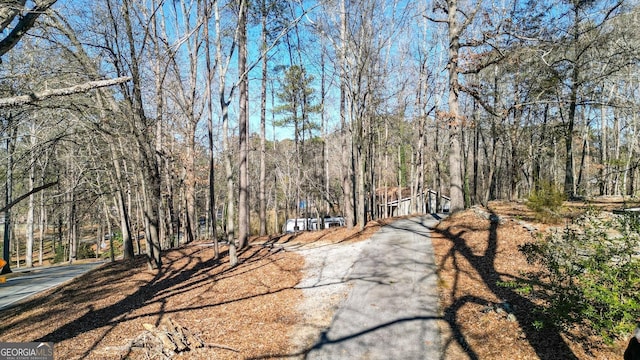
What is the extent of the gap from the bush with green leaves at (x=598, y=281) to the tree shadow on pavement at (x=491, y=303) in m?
0.27

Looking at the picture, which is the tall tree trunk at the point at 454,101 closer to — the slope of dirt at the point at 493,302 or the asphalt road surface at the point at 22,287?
the slope of dirt at the point at 493,302

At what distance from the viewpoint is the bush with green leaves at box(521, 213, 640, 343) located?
411 cm

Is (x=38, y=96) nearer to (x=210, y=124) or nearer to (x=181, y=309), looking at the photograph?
(x=181, y=309)

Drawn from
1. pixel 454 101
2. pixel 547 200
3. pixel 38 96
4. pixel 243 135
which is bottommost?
pixel 547 200

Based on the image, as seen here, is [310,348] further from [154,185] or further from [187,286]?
[154,185]

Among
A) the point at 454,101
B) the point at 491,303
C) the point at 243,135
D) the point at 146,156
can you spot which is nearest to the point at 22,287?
the point at 146,156

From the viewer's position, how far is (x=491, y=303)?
20.5 feet

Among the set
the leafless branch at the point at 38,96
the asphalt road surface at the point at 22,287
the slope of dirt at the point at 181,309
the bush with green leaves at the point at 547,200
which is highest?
the leafless branch at the point at 38,96

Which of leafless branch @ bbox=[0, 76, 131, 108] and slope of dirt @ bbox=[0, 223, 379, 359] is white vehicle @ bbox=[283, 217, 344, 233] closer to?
slope of dirt @ bbox=[0, 223, 379, 359]

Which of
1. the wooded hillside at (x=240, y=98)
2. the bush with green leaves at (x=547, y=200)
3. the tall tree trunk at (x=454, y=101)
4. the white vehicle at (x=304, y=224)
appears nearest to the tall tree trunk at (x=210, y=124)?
the wooded hillside at (x=240, y=98)

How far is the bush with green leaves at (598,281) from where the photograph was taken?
4.11 meters

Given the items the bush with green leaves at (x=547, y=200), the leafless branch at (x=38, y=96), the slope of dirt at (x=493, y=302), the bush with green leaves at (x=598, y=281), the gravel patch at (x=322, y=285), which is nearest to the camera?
the leafless branch at (x=38, y=96)

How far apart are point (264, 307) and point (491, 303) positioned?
4.44 meters

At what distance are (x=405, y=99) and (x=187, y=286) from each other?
18284mm
